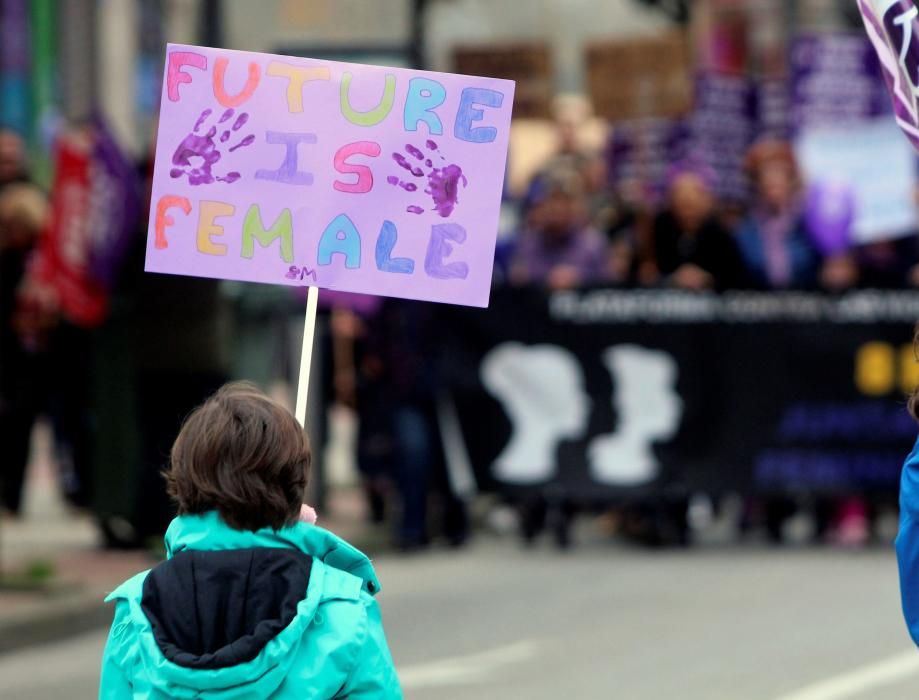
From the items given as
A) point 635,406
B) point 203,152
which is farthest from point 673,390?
point 203,152

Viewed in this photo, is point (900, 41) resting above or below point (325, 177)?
above

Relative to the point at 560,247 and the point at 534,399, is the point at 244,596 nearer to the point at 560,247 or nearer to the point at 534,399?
the point at 534,399

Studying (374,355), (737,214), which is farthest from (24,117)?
(374,355)

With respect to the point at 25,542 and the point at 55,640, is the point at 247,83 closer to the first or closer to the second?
the point at 55,640

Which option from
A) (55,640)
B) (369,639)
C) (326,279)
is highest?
(326,279)

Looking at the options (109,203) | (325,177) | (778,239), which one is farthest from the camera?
(778,239)

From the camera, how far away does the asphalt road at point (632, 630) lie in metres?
8.16

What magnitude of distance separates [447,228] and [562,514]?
878 cm

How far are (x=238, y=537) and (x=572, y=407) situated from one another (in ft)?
32.4

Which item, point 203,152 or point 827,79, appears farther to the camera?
point 827,79

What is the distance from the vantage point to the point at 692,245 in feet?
43.6

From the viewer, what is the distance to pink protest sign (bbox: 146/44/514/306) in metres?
4.06

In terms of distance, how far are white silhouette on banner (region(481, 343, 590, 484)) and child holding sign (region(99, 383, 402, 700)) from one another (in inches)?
383

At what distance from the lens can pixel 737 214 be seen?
1722 centimetres
